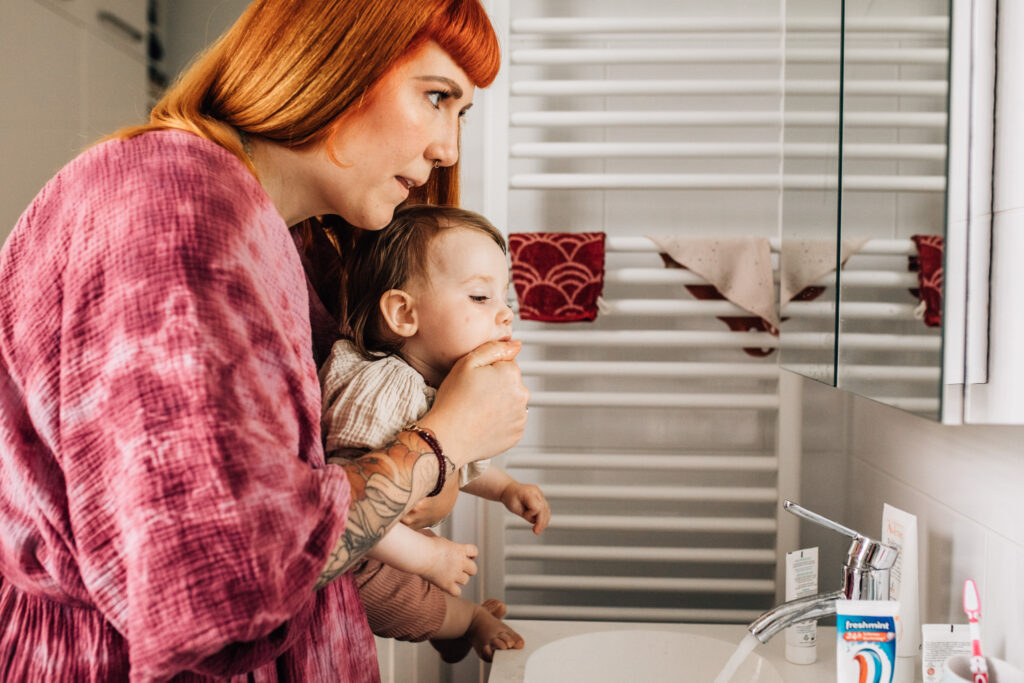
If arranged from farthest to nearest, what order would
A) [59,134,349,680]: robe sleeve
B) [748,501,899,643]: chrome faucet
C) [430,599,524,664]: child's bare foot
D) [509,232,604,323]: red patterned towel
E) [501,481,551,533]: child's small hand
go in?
[509,232,604,323]: red patterned towel
[430,599,524,664]: child's bare foot
[501,481,551,533]: child's small hand
[748,501,899,643]: chrome faucet
[59,134,349,680]: robe sleeve

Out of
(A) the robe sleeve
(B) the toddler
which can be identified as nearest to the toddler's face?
(B) the toddler

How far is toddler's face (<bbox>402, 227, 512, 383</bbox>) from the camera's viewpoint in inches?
36.4

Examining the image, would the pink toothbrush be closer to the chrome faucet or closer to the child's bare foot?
the chrome faucet

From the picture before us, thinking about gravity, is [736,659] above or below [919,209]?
below

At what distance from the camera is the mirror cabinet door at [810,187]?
1083 mm

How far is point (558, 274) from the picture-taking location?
1.40m

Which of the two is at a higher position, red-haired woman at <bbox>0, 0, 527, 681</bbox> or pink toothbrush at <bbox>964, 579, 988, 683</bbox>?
red-haired woman at <bbox>0, 0, 527, 681</bbox>

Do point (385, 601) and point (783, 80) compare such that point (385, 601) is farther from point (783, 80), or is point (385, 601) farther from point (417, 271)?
point (783, 80)

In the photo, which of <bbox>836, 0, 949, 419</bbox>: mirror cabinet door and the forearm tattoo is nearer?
the forearm tattoo

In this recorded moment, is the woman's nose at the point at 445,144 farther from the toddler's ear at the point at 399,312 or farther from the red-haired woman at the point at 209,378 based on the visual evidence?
the toddler's ear at the point at 399,312

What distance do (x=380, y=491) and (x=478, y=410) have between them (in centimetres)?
16

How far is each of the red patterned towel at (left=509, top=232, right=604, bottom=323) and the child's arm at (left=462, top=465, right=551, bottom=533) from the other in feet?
1.29

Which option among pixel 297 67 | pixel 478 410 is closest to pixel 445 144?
pixel 297 67

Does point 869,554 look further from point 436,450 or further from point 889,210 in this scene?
point 436,450
